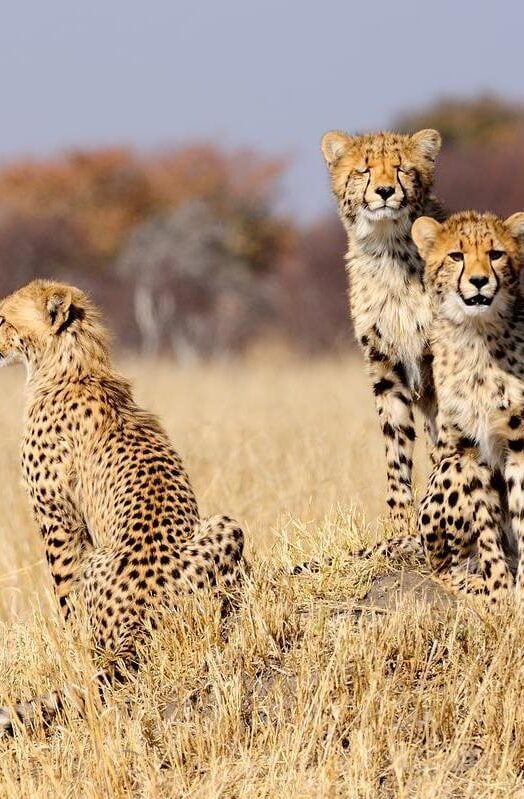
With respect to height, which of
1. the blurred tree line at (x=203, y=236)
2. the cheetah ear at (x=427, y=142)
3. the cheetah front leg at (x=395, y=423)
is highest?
the blurred tree line at (x=203, y=236)

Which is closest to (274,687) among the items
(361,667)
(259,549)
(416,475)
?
(361,667)

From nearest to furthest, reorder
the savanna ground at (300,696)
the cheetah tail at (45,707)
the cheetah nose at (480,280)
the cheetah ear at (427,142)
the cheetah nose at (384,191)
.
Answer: the savanna ground at (300,696)
the cheetah tail at (45,707)
the cheetah nose at (480,280)
the cheetah nose at (384,191)
the cheetah ear at (427,142)

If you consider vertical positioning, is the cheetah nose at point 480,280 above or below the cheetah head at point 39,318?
below

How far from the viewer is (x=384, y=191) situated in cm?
438

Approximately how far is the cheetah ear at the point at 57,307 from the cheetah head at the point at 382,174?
0.85 metres

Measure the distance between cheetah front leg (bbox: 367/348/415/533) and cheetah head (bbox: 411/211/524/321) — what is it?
704mm

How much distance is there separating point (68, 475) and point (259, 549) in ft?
1.88

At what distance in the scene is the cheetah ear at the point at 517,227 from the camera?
3785mm

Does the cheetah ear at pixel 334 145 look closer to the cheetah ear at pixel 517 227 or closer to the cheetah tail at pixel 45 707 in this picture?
the cheetah ear at pixel 517 227

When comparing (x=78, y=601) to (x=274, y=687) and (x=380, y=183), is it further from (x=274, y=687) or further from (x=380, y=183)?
(x=380, y=183)

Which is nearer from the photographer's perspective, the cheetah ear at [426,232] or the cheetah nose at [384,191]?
the cheetah ear at [426,232]

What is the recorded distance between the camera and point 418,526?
13.2 ft

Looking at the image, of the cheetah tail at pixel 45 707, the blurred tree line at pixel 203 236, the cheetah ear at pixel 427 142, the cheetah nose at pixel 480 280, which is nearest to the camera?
the cheetah tail at pixel 45 707

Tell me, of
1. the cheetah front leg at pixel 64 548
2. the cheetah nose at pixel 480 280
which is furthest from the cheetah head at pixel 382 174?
the cheetah front leg at pixel 64 548
